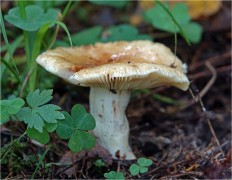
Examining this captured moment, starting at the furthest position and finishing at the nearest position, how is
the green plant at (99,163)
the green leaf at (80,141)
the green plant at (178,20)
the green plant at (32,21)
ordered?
the green plant at (178,20), the green plant at (32,21), the green plant at (99,163), the green leaf at (80,141)

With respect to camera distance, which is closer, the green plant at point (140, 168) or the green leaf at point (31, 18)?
the green plant at point (140, 168)

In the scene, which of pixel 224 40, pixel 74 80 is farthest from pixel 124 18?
pixel 74 80

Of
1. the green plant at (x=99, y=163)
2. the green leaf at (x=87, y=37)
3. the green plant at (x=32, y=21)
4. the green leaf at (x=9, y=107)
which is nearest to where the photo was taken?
the green leaf at (x=9, y=107)

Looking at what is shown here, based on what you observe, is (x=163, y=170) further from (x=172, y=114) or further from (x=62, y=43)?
(x=62, y=43)

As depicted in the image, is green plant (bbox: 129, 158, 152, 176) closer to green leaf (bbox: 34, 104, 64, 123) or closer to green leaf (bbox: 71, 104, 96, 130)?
green leaf (bbox: 71, 104, 96, 130)

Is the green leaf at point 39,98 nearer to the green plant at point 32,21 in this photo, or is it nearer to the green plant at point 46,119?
the green plant at point 46,119

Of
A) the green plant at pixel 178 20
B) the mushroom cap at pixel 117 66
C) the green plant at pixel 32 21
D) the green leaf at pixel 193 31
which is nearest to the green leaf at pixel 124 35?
the green plant at pixel 178 20

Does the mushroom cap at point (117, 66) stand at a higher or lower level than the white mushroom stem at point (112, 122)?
higher
